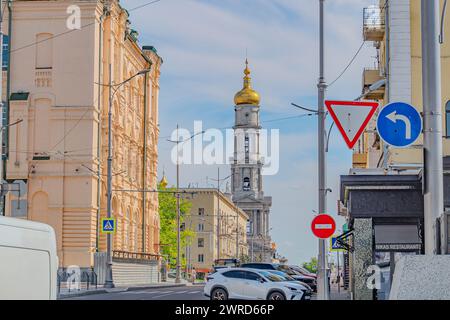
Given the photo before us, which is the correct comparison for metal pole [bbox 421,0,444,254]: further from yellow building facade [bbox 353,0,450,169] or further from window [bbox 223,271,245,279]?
window [bbox 223,271,245,279]

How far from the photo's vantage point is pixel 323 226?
956 inches

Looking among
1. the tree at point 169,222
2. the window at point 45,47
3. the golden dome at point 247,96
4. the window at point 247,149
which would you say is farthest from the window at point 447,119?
the window at point 247,149

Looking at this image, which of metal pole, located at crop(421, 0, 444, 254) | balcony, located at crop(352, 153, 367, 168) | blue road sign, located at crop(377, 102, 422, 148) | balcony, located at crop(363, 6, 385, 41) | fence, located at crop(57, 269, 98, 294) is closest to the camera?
metal pole, located at crop(421, 0, 444, 254)

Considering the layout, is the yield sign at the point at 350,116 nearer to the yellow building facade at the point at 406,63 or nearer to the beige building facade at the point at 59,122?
the yellow building facade at the point at 406,63

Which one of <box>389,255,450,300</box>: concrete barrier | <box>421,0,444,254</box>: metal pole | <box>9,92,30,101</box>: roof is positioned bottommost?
<box>389,255,450,300</box>: concrete barrier

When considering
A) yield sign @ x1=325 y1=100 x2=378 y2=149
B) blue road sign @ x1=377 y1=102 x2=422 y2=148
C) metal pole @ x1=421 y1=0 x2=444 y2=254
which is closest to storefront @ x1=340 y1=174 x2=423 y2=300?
yield sign @ x1=325 y1=100 x2=378 y2=149

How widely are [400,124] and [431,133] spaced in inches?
50.8

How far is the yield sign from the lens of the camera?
51.9 feet

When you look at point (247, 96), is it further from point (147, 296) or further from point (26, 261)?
point (26, 261)

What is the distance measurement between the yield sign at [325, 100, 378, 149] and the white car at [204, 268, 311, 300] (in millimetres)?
18507

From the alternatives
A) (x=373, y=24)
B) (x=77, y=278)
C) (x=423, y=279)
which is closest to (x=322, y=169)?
(x=373, y=24)

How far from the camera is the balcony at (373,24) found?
3897cm
